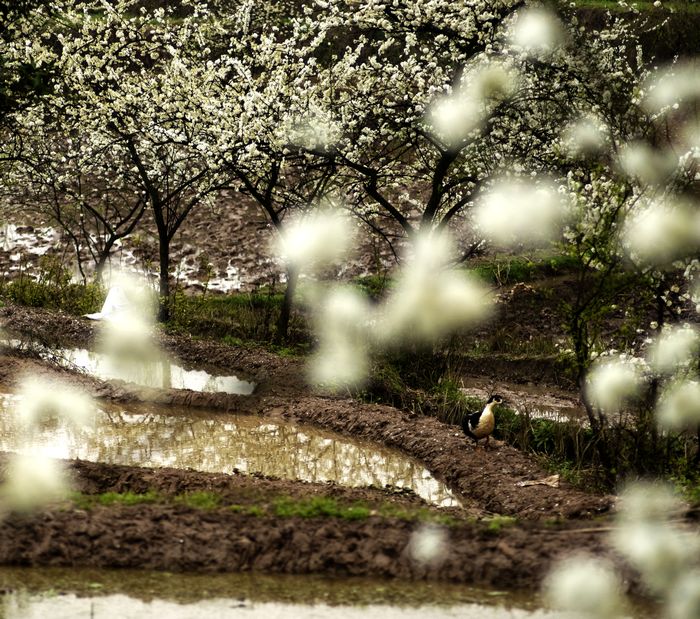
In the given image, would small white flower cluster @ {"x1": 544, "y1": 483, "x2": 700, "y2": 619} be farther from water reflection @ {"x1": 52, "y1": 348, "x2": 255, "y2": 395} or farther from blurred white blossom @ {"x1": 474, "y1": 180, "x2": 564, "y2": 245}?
water reflection @ {"x1": 52, "y1": 348, "x2": 255, "y2": 395}

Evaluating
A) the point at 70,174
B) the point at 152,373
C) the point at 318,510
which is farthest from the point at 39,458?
the point at 70,174

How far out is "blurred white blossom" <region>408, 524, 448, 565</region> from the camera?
28.9ft

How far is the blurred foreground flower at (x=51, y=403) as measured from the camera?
50.4ft

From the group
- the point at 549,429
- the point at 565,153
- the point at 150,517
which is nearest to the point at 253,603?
the point at 150,517

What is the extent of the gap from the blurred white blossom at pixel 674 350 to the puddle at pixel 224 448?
3050 mm

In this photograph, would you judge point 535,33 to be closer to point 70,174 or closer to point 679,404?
point 679,404

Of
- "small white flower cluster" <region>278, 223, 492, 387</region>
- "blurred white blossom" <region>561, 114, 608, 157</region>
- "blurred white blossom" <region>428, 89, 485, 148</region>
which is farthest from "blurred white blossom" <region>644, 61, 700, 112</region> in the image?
"small white flower cluster" <region>278, 223, 492, 387</region>

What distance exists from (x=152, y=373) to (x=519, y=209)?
27.4 ft

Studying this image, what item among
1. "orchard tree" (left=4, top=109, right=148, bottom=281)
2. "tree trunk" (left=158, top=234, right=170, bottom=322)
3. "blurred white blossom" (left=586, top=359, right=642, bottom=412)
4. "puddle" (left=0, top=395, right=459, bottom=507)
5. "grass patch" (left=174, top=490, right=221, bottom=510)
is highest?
"orchard tree" (left=4, top=109, right=148, bottom=281)

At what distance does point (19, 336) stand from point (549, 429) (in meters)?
11.7

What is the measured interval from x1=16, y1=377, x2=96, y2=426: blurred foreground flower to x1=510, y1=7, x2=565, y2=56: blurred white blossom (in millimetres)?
9393

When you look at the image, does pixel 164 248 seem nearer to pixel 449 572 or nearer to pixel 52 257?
pixel 52 257

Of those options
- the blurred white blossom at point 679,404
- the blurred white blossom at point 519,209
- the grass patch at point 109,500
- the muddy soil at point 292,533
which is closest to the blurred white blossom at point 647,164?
the blurred white blossom at point 519,209

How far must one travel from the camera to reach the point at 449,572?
8695mm
